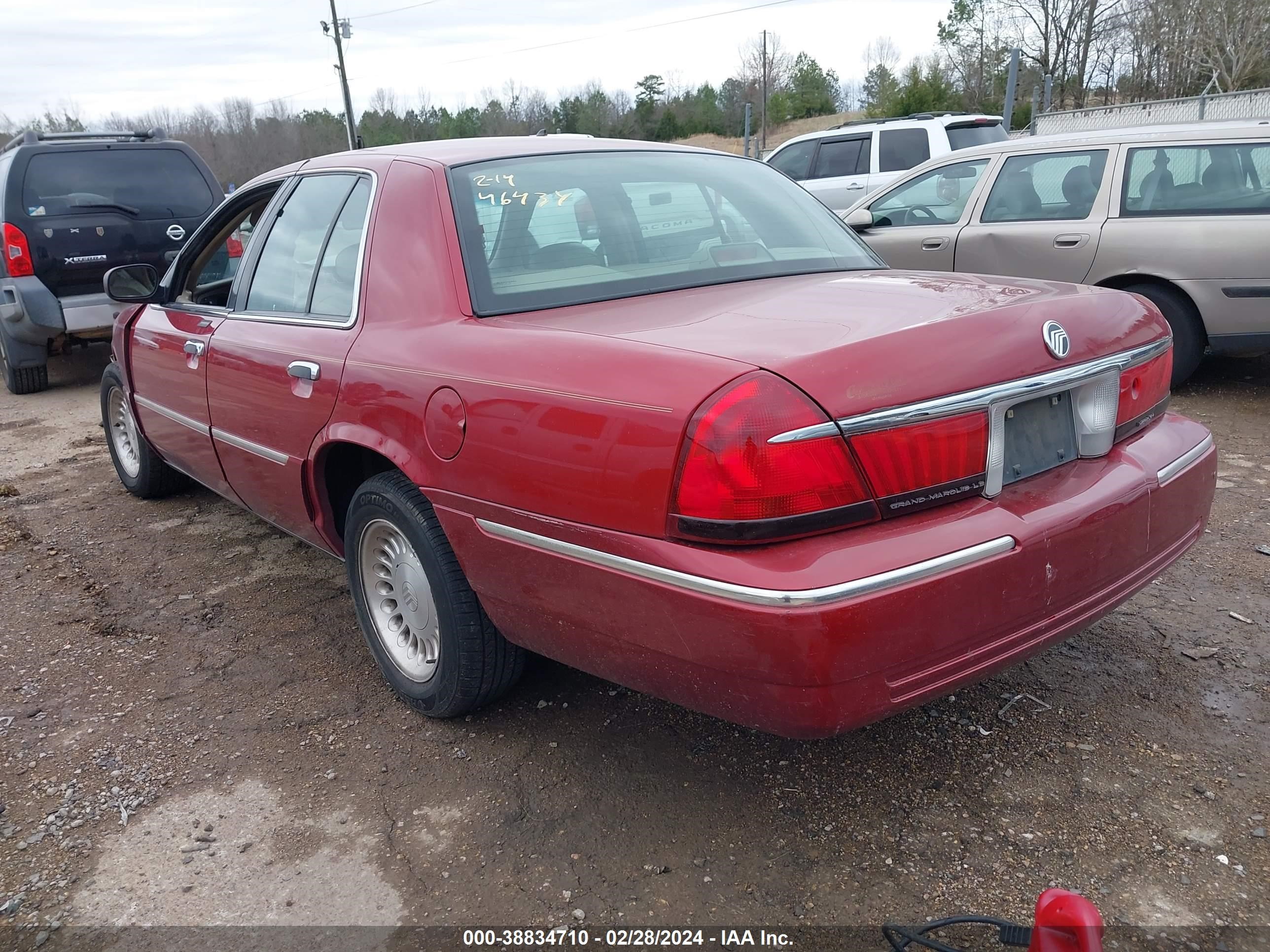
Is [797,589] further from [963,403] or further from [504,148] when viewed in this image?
[504,148]

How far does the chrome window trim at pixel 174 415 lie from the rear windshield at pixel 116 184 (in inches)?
167

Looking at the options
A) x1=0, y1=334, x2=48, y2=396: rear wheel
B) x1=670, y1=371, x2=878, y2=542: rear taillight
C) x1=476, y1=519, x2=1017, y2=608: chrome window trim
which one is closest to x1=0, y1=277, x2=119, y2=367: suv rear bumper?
x1=0, y1=334, x2=48, y2=396: rear wheel

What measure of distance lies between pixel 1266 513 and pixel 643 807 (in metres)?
3.21

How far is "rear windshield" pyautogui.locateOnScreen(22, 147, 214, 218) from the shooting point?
7.76 meters

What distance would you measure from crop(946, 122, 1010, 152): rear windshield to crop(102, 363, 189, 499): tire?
397 inches

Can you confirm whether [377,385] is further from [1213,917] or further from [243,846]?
[1213,917]

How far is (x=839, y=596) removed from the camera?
1.80m

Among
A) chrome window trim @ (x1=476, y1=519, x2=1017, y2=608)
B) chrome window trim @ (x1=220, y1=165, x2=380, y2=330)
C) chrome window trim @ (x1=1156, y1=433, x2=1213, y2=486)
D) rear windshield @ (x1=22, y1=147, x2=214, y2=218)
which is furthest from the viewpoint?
rear windshield @ (x1=22, y1=147, x2=214, y2=218)

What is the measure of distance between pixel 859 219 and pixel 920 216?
1913 mm

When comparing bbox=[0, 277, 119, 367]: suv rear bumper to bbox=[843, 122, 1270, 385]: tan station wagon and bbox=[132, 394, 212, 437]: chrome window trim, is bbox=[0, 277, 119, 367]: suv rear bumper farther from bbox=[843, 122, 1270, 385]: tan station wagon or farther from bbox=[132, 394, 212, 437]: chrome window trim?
bbox=[843, 122, 1270, 385]: tan station wagon

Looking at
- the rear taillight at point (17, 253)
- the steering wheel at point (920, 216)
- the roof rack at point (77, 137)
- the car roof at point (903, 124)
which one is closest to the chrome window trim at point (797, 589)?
the steering wheel at point (920, 216)

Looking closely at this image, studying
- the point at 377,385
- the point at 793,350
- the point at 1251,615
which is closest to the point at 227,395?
the point at 377,385

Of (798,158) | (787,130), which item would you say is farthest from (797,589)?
(787,130)

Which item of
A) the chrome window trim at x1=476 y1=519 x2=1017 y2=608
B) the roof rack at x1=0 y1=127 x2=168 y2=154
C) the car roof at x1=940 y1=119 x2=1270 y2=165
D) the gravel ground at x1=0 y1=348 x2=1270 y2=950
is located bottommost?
the gravel ground at x1=0 y1=348 x2=1270 y2=950
